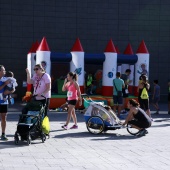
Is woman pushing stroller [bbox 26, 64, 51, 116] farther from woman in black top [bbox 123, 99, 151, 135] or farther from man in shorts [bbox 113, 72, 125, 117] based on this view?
man in shorts [bbox 113, 72, 125, 117]

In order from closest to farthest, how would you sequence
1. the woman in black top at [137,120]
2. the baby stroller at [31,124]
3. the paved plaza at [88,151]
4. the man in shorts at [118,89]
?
the paved plaza at [88,151] < the baby stroller at [31,124] < the woman in black top at [137,120] < the man in shorts at [118,89]

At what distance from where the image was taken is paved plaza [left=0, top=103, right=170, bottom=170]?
372 inches

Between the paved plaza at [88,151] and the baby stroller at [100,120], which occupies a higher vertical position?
the baby stroller at [100,120]

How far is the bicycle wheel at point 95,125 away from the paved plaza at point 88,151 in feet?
0.72

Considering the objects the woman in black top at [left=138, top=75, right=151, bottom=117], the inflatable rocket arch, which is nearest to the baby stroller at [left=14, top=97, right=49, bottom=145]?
the woman in black top at [left=138, top=75, right=151, bottom=117]

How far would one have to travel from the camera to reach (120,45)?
91.0 feet

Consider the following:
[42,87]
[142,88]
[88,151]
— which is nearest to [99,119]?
[42,87]

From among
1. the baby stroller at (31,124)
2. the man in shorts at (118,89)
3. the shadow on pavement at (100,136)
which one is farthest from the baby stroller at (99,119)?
the man in shorts at (118,89)

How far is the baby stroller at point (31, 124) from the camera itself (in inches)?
460

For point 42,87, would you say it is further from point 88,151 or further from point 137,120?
point 137,120

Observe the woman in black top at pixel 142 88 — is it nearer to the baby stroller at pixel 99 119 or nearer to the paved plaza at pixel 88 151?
the paved plaza at pixel 88 151

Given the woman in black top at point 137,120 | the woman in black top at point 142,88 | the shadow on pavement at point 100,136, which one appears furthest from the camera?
the woman in black top at point 142,88

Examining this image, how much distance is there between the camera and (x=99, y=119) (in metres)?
13.8

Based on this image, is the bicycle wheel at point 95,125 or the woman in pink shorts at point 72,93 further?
the woman in pink shorts at point 72,93
